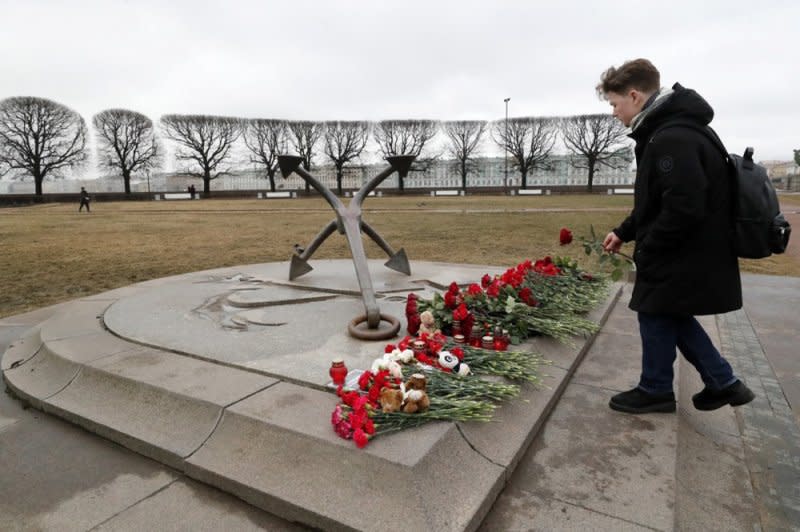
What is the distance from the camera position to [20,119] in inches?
1785

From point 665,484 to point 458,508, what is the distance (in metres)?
1.09

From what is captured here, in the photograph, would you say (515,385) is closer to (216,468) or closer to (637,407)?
(637,407)

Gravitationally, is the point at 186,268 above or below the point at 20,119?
below

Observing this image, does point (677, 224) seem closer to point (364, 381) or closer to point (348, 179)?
point (364, 381)

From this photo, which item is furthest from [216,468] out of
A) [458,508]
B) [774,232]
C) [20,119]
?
[20,119]

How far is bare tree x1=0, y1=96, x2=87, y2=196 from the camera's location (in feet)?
148

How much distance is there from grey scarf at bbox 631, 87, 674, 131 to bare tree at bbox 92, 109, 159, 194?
5909 cm

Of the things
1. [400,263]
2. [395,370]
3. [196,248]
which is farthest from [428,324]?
[196,248]

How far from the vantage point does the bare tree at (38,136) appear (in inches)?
1770

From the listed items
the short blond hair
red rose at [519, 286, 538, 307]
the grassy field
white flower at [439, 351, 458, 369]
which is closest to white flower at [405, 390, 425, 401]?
white flower at [439, 351, 458, 369]

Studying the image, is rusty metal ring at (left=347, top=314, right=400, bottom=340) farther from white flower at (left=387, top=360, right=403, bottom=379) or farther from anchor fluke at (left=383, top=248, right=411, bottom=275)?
anchor fluke at (left=383, top=248, right=411, bottom=275)

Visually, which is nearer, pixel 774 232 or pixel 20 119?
pixel 774 232

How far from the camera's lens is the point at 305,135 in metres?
57.0

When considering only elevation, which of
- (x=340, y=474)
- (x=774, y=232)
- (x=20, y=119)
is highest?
(x=20, y=119)
